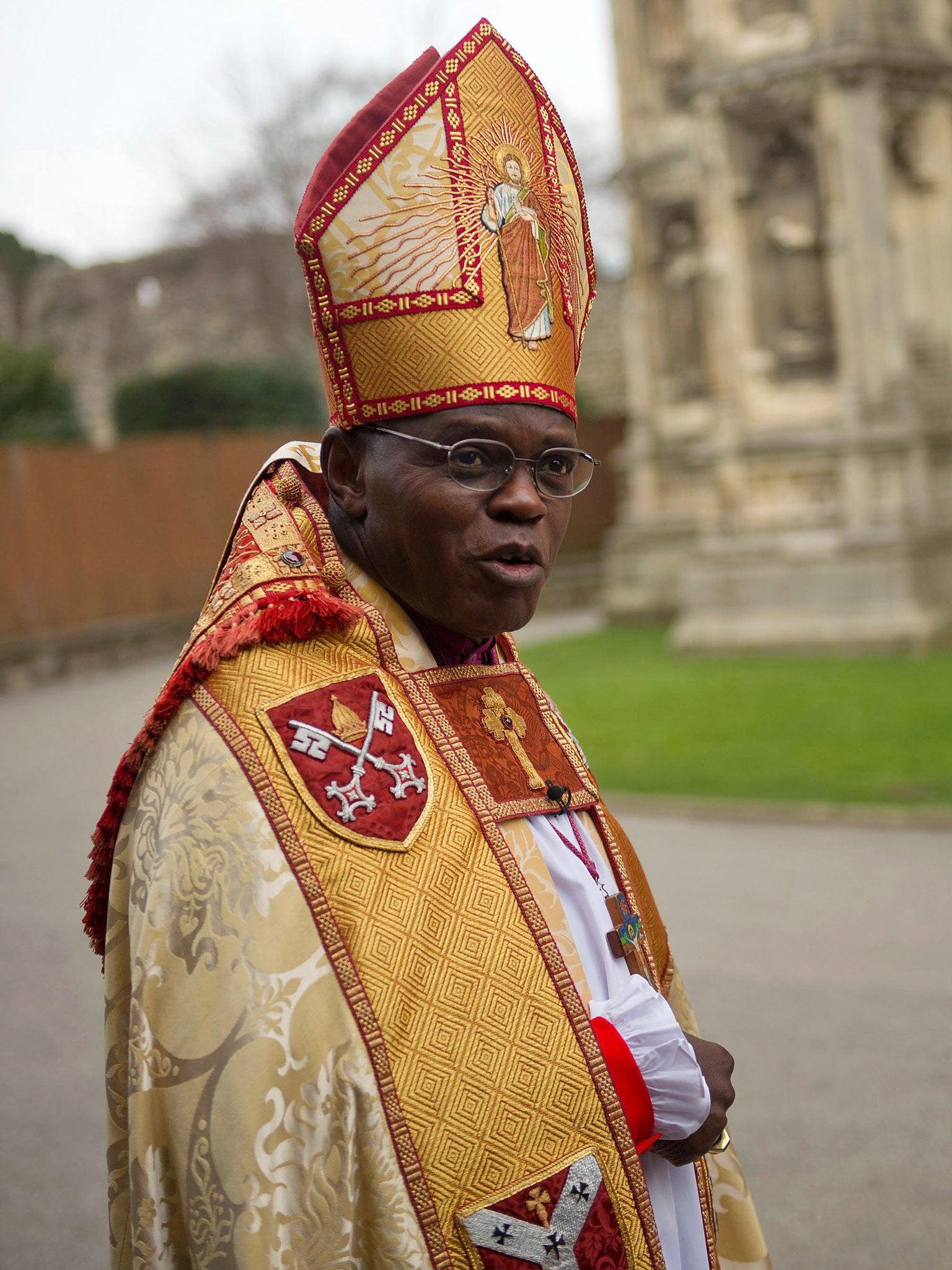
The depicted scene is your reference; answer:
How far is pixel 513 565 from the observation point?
1.85m

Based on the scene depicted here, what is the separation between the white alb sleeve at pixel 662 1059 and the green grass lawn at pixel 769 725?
607 cm

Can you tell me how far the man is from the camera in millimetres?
1598

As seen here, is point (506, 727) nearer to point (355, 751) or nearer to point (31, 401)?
point (355, 751)

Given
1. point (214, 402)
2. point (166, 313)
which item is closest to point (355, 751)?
point (214, 402)

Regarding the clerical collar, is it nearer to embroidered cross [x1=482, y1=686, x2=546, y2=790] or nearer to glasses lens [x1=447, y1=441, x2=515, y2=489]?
embroidered cross [x1=482, y1=686, x2=546, y2=790]

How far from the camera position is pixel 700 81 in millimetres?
13391

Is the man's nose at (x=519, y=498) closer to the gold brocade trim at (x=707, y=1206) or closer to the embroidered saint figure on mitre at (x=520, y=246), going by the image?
the embroidered saint figure on mitre at (x=520, y=246)

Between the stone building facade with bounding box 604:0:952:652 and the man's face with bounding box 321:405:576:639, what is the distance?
1098 cm

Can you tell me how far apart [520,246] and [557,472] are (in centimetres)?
31

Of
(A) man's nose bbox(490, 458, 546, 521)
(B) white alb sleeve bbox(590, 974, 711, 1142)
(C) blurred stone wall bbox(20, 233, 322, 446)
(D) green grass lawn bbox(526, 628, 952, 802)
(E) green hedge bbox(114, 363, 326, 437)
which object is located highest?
(C) blurred stone wall bbox(20, 233, 322, 446)

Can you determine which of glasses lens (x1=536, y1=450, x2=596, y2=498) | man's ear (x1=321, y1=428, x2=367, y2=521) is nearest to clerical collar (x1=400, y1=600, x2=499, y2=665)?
man's ear (x1=321, y1=428, x2=367, y2=521)

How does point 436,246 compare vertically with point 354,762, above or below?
above

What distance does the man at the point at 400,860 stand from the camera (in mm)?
1598

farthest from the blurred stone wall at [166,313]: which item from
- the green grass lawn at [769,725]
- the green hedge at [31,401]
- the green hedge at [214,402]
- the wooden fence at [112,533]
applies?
the green grass lawn at [769,725]
